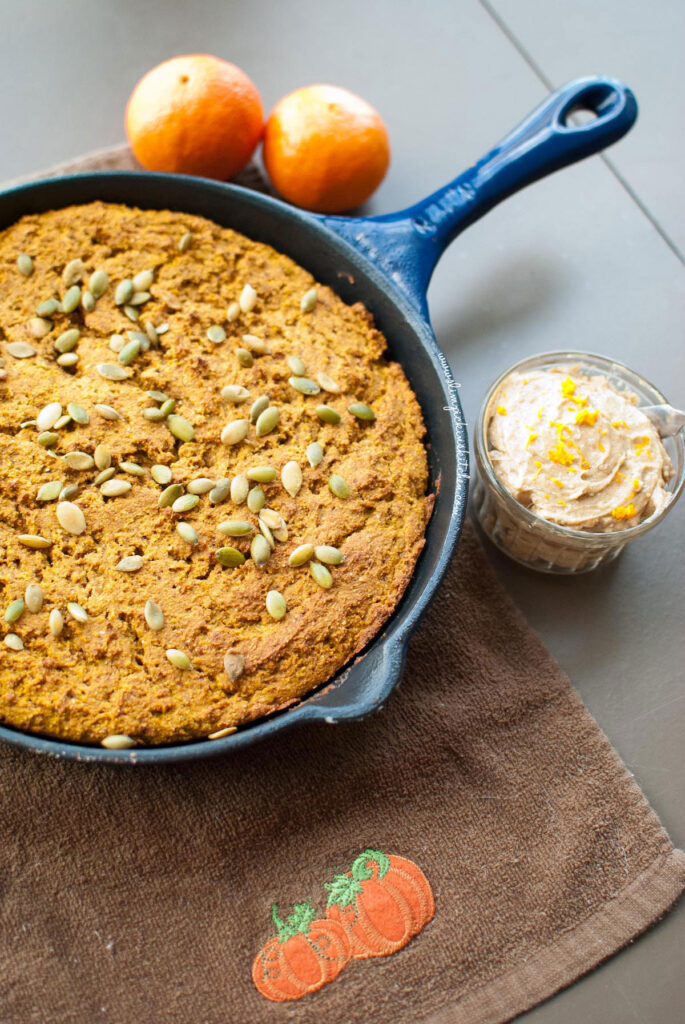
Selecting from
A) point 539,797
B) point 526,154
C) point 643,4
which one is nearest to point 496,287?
point 526,154

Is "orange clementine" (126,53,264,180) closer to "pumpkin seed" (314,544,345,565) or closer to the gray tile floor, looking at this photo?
the gray tile floor

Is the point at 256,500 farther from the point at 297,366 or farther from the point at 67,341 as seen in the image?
the point at 67,341

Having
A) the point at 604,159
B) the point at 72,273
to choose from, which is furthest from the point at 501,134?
the point at 72,273

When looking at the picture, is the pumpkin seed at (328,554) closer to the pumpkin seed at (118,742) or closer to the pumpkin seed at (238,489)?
the pumpkin seed at (238,489)

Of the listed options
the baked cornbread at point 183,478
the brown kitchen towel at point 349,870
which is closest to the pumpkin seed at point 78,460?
the baked cornbread at point 183,478

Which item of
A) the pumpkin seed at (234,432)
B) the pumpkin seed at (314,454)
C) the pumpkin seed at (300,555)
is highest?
the pumpkin seed at (234,432)

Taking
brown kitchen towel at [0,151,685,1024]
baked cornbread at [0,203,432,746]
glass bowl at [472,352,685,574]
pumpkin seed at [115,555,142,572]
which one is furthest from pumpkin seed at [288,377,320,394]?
brown kitchen towel at [0,151,685,1024]
